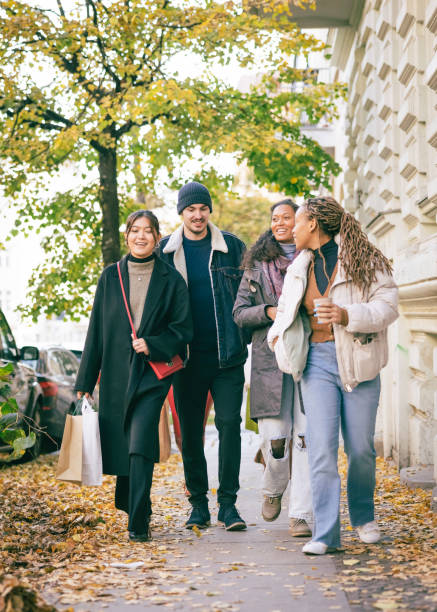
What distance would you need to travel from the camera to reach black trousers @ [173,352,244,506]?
6.16m

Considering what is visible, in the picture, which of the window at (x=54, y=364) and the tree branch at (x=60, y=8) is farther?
the tree branch at (x=60, y=8)

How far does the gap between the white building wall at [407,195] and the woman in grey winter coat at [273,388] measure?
1219mm

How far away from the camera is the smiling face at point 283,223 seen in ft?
20.3

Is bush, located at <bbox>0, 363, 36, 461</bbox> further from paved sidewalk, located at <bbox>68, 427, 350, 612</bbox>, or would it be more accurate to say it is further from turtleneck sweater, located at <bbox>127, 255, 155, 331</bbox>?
paved sidewalk, located at <bbox>68, 427, 350, 612</bbox>

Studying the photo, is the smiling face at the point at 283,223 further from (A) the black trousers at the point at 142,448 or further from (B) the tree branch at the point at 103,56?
(B) the tree branch at the point at 103,56

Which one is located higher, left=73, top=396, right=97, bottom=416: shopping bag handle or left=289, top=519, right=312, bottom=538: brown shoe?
left=73, top=396, right=97, bottom=416: shopping bag handle

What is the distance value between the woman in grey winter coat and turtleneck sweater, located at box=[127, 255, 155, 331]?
61cm

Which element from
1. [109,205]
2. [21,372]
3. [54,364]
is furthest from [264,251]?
[109,205]

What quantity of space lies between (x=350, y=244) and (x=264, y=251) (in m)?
1.11

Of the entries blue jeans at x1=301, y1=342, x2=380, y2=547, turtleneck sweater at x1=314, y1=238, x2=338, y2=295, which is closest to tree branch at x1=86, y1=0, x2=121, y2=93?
turtleneck sweater at x1=314, y1=238, x2=338, y2=295

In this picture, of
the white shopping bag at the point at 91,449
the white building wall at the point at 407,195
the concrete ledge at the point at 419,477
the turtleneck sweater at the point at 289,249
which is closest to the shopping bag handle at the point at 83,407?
the white shopping bag at the point at 91,449

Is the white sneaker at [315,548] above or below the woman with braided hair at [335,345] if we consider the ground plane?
below

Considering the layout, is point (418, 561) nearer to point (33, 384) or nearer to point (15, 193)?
point (33, 384)

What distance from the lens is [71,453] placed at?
19.1 ft
